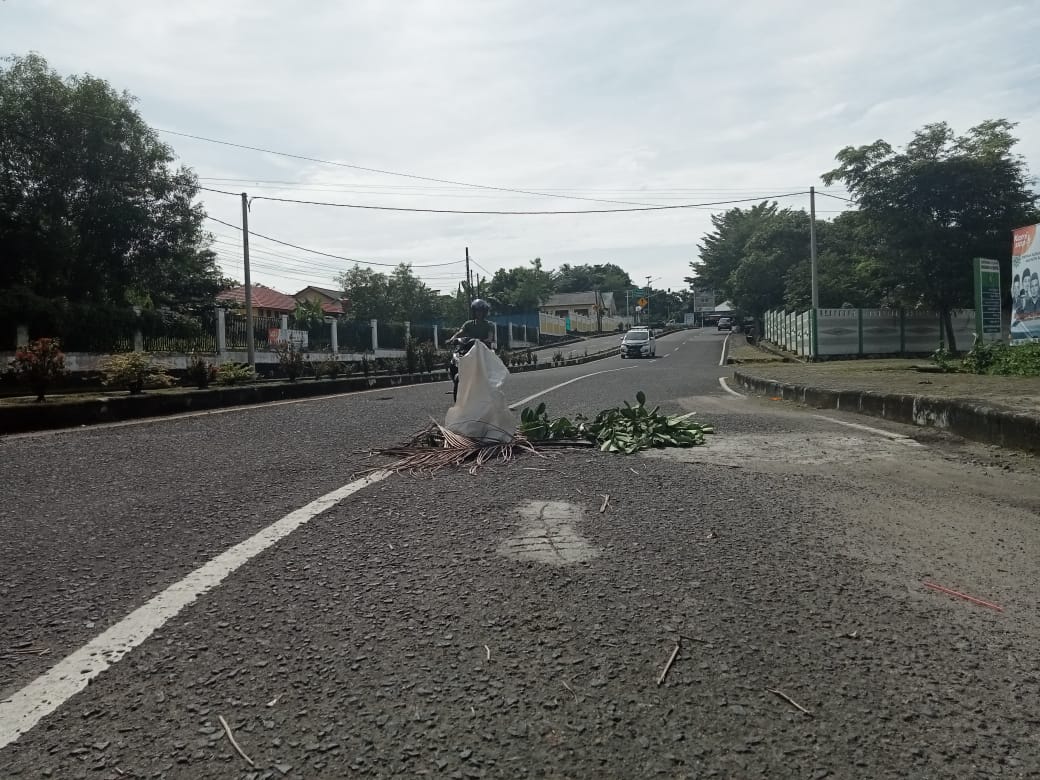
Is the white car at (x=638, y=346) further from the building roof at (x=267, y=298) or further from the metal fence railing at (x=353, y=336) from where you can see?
the building roof at (x=267, y=298)

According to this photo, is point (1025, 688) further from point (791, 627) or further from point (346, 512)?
point (346, 512)

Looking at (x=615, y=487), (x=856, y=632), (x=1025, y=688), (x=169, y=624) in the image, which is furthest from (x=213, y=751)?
(x=615, y=487)

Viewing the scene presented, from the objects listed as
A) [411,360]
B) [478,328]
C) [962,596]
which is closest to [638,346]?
[411,360]

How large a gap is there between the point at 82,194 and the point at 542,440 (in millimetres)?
23129

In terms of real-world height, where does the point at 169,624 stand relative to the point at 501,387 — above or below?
below

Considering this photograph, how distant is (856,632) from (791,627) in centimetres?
21

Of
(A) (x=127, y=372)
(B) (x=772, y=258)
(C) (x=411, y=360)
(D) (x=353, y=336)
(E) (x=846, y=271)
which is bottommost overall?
(A) (x=127, y=372)

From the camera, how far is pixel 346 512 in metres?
4.33

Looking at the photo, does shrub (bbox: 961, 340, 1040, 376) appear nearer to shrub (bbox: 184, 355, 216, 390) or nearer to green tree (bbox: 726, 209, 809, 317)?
shrub (bbox: 184, 355, 216, 390)

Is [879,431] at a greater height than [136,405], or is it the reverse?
[136,405]

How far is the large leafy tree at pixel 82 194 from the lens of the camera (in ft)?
73.7

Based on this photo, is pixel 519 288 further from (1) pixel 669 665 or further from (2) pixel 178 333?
(1) pixel 669 665

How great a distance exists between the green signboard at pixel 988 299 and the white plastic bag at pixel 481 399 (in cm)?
1847

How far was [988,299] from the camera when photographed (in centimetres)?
2081
